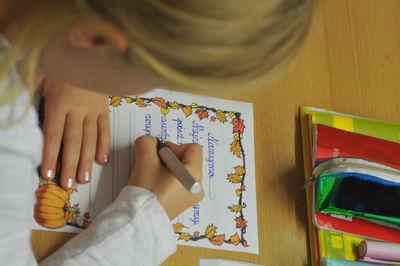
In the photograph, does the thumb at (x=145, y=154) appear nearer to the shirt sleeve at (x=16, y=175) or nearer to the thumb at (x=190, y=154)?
the thumb at (x=190, y=154)

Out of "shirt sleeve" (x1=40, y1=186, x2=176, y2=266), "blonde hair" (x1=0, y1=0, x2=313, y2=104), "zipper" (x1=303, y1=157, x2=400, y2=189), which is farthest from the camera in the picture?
"zipper" (x1=303, y1=157, x2=400, y2=189)

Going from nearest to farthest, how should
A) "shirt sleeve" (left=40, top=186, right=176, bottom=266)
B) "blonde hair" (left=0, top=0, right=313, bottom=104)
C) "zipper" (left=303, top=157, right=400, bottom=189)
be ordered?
"blonde hair" (left=0, top=0, right=313, bottom=104), "shirt sleeve" (left=40, top=186, right=176, bottom=266), "zipper" (left=303, top=157, right=400, bottom=189)

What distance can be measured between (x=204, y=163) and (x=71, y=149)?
0.17 meters

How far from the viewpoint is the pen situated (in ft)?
1.88

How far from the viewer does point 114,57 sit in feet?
1.35

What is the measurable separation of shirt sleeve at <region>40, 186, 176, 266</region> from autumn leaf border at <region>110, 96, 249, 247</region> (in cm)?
4

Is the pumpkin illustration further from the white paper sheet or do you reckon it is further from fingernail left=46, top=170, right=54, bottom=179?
the white paper sheet

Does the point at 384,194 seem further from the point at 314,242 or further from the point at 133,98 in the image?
the point at 133,98

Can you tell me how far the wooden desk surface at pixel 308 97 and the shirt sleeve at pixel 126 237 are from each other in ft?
0.11

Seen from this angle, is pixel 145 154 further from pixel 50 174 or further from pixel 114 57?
pixel 114 57

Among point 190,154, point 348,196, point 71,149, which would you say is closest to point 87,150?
point 71,149

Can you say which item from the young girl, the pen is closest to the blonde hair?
the young girl

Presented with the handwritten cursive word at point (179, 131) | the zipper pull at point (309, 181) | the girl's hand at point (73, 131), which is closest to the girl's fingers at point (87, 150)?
the girl's hand at point (73, 131)

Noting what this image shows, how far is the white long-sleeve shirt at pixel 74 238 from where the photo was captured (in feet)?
1.43
